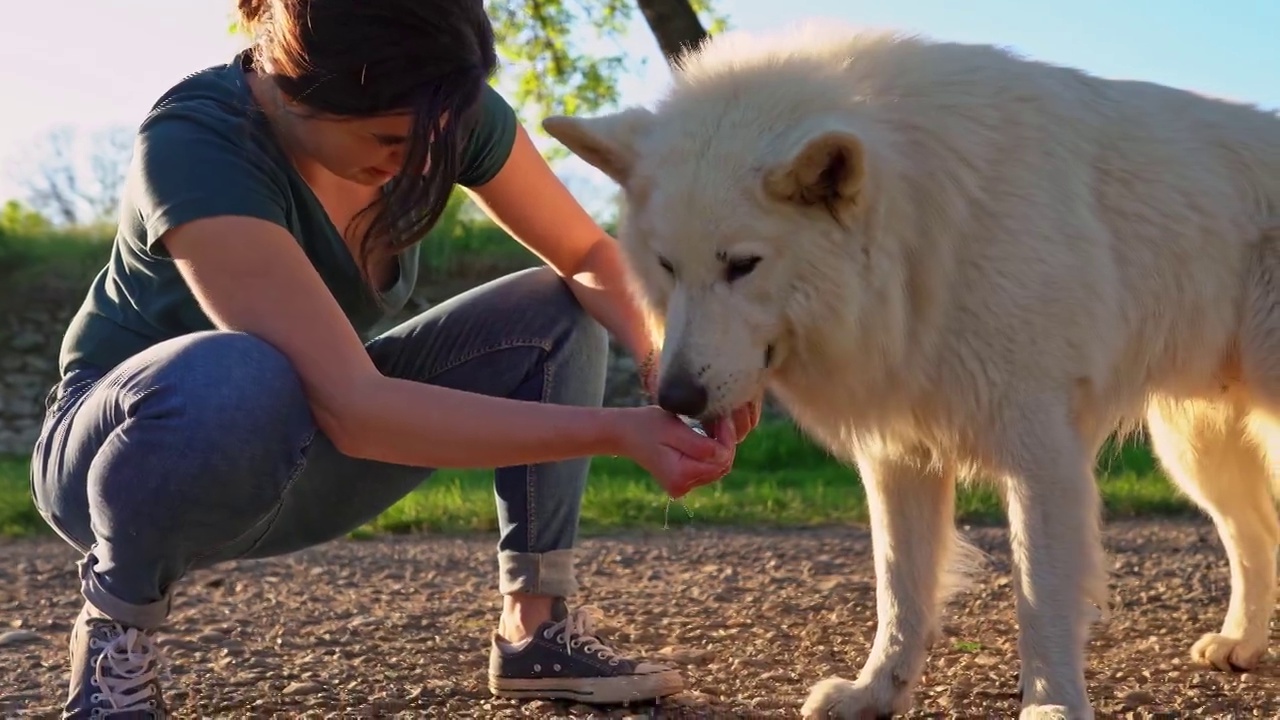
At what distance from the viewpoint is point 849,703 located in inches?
124

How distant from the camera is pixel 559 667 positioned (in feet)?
10.3

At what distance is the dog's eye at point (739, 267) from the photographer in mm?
2807

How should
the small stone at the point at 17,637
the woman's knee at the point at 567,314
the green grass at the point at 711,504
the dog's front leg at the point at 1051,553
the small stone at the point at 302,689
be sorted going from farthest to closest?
the green grass at the point at 711,504
the small stone at the point at 17,637
the small stone at the point at 302,689
the woman's knee at the point at 567,314
the dog's front leg at the point at 1051,553

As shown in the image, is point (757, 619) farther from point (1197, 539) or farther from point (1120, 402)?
point (1197, 539)

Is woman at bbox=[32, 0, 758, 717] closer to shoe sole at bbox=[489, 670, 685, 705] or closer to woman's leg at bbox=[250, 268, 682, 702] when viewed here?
woman's leg at bbox=[250, 268, 682, 702]

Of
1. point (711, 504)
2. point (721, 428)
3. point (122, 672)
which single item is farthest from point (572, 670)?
point (711, 504)

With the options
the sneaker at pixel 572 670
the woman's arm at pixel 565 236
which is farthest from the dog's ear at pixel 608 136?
the sneaker at pixel 572 670

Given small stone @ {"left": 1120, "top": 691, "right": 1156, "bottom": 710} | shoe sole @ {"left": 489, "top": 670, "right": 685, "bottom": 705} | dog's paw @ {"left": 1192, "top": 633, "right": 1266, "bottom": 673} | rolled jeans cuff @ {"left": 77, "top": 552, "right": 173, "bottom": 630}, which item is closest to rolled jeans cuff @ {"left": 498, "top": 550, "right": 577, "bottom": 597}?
shoe sole @ {"left": 489, "top": 670, "right": 685, "bottom": 705}

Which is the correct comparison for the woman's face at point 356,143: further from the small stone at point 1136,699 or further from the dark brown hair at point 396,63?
the small stone at point 1136,699

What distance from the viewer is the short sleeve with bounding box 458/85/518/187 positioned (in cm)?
303

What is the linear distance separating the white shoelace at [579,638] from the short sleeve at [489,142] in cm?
110

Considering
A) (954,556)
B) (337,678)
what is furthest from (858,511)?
(337,678)

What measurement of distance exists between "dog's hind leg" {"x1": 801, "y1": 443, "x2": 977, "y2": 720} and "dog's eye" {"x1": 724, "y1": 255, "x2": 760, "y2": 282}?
77 cm

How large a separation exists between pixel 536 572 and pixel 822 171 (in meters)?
1.19
